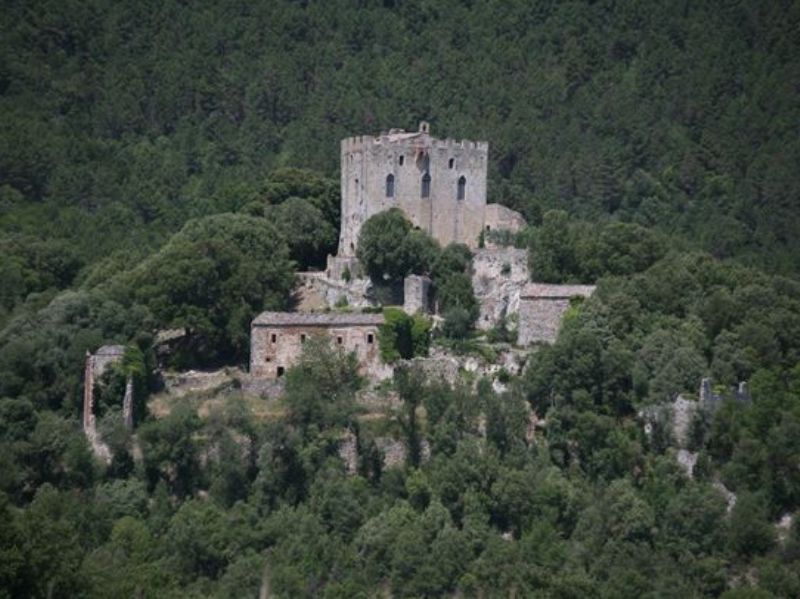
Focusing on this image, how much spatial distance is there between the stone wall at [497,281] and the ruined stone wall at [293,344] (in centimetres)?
578

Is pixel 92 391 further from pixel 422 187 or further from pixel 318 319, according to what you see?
pixel 422 187

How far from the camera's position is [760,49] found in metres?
132

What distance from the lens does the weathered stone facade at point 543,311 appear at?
78.7 meters

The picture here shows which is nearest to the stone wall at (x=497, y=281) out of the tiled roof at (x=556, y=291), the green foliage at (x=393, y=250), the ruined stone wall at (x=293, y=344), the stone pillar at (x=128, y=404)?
the tiled roof at (x=556, y=291)

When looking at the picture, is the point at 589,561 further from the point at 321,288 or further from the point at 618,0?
the point at 618,0

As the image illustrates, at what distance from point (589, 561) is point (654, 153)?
185ft

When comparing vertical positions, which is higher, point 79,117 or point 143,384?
point 79,117

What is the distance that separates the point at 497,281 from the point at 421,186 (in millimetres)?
5392

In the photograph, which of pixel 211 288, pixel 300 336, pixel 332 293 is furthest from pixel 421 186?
pixel 300 336

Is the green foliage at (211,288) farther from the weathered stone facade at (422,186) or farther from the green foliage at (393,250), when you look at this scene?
the weathered stone facade at (422,186)

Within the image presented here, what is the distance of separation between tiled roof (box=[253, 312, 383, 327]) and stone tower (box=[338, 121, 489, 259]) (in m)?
7.43

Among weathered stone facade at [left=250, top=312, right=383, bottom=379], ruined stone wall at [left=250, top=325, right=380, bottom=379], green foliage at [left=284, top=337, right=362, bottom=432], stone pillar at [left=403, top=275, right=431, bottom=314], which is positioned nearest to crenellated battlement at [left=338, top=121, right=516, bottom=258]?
stone pillar at [left=403, top=275, right=431, bottom=314]

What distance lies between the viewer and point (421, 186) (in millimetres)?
85812

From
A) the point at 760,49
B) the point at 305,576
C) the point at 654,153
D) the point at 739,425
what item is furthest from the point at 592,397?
the point at 760,49
